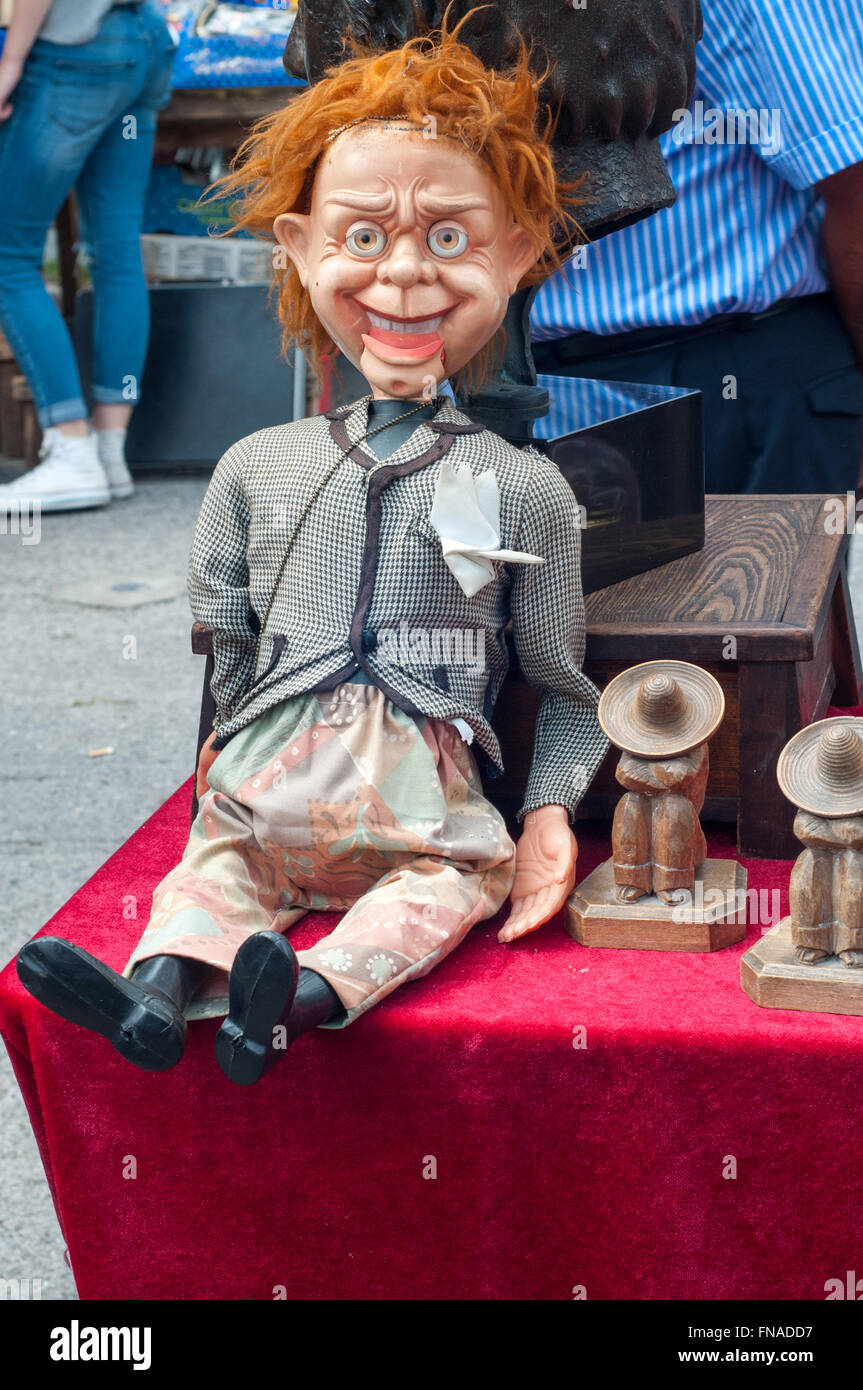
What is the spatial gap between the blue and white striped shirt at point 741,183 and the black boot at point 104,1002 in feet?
3.68

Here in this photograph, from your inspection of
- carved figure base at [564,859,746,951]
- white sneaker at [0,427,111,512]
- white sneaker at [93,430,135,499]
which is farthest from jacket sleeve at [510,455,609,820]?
white sneaker at [93,430,135,499]

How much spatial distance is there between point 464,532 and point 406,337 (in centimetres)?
18

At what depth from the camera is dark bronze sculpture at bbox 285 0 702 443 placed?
4.43 ft

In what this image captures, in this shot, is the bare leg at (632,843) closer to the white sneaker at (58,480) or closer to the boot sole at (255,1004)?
the boot sole at (255,1004)

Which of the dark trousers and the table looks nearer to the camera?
the table

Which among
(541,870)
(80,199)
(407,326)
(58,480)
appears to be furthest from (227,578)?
(80,199)

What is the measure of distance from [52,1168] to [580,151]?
1.00 meters

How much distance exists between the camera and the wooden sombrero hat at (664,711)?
1.22 meters

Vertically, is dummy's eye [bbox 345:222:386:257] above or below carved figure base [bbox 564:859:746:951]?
above

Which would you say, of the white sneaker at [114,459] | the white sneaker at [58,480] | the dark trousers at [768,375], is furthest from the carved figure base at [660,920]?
the white sneaker at [114,459]

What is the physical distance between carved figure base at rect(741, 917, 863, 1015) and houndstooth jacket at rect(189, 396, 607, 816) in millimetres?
238

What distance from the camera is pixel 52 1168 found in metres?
1.30

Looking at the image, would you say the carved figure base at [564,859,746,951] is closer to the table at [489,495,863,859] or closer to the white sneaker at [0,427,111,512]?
the table at [489,495,863,859]

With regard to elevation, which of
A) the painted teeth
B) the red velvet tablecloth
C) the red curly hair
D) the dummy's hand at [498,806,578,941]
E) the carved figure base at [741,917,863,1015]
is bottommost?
the red velvet tablecloth
